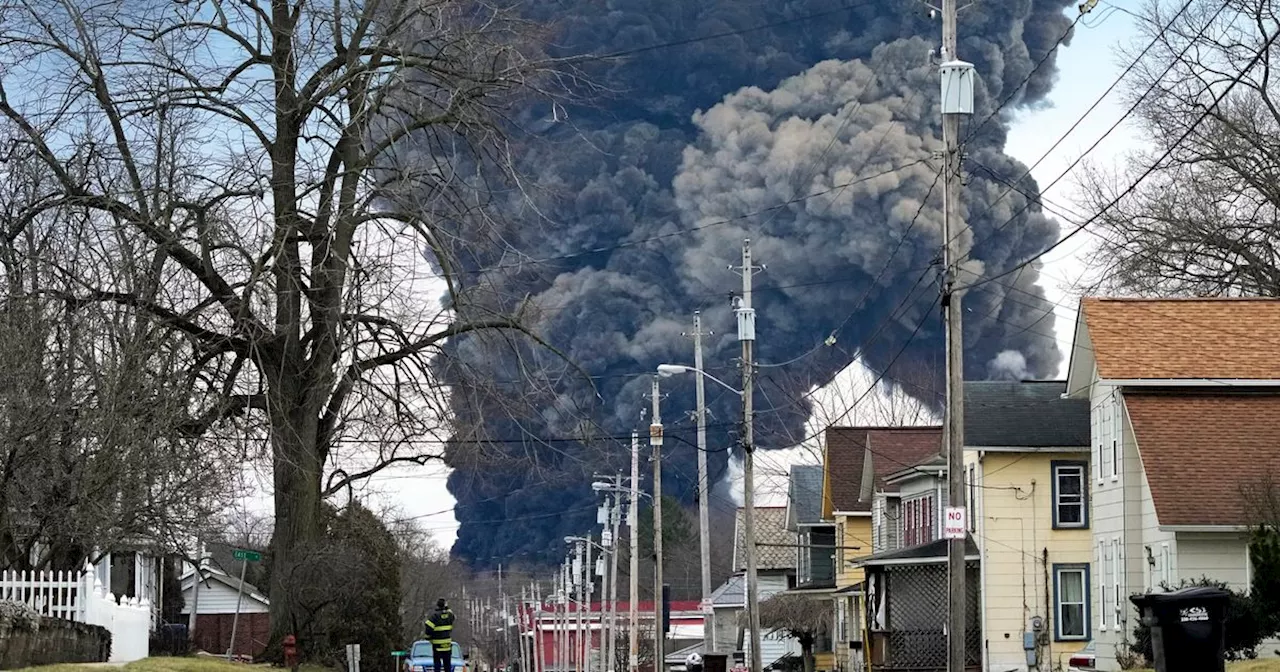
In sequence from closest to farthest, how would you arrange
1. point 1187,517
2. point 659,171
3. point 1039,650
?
point 1187,517
point 1039,650
point 659,171

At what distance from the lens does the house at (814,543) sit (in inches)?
2854

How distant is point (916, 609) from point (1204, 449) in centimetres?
1647

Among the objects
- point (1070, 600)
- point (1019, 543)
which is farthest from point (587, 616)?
point (1070, 600)

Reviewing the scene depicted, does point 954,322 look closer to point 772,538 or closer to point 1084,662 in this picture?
point 1084,662

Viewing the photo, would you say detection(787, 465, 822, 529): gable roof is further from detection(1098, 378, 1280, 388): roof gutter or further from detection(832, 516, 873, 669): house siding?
detection(1098, 378, 1280, 388): roof gutter

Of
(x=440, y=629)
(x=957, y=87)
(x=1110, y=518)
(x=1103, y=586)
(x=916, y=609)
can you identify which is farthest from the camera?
(x=916, y=609)

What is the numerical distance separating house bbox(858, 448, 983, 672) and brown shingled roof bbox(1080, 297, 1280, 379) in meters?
10.7

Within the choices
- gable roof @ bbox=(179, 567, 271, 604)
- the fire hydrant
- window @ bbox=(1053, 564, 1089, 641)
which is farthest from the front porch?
gable roof @ bbox=(179, 567, 271, 604)

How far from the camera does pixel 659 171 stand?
19625 cm

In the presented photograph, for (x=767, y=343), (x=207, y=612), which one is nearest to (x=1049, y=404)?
(x=207, y=612)

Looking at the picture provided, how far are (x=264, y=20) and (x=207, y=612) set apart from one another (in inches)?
2142

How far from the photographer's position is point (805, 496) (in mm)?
74688

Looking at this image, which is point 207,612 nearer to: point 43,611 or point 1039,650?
point 1039,650

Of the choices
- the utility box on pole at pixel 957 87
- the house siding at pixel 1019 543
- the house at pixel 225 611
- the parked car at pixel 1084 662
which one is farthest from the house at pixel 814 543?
the utility box on pole at pixel 957 87
